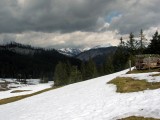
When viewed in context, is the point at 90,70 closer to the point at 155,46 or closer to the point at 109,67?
the point at 109,67

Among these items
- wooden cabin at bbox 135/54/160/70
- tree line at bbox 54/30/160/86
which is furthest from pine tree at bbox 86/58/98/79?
wooden cabin at bbox 135/54/160/70

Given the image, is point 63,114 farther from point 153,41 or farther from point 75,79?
point 75,79

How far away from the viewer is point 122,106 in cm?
2394

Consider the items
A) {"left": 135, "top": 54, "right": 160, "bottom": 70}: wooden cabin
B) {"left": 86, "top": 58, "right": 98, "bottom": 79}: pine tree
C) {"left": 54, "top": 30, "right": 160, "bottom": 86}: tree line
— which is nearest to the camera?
{"left": 135, "top": 54, "right": 160, "bottom": 70}: wooden cabin

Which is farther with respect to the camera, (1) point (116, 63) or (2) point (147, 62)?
(1) point (116, 63)

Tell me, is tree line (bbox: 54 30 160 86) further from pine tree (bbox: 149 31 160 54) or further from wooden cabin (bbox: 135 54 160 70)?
wooden cabin (bbox: 135 54 160 70)

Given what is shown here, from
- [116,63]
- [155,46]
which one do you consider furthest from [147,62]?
[116,63]

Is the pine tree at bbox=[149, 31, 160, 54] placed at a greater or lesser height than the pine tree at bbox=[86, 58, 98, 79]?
greater

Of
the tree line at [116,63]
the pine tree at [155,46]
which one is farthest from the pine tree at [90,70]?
the pine tree at [155,46]

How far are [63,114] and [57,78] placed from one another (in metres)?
132

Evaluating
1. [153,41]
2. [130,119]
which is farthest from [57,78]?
[130,119]

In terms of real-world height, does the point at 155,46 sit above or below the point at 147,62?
above

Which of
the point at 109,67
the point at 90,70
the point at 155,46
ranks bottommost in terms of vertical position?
the point at 90,70

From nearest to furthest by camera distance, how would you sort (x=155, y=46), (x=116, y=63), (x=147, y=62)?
1. (x=147, y=62)
2. (x=155, y=46)
3. (x=116, y=63)
